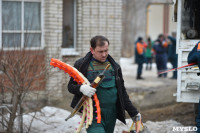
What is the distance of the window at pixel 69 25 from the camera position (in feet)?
31.8

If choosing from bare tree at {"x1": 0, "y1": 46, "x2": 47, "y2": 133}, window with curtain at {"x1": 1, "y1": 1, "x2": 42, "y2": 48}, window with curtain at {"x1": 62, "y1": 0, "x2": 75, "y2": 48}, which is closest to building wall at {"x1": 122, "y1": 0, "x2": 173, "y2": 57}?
window with curtain at {"x1": 62, "y1": 0, "x2": 75, "y2": 48}

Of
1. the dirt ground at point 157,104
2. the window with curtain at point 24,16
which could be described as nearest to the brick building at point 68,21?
the window with curtain at point 24,16

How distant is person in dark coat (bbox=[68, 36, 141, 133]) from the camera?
3785mm

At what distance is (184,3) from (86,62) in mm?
3450

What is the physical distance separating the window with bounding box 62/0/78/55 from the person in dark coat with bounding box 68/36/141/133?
5.75 m

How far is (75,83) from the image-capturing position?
393 centimetres

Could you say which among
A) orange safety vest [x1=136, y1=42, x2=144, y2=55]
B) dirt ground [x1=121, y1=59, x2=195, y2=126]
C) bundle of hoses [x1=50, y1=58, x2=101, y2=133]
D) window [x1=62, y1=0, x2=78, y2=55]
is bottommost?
dirt ground [x1=121, y1=59, x2=195, y2=126]

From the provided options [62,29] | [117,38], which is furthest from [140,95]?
[62,29]

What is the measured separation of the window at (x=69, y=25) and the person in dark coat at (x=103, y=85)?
18.9 feet

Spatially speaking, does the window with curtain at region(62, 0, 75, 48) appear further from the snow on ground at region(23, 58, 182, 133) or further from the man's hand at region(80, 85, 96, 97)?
the man's hand at region(80, 85, 96, 97)

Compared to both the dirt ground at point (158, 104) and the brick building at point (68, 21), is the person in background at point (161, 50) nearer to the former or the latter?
the dirt ground at point (158, 104)

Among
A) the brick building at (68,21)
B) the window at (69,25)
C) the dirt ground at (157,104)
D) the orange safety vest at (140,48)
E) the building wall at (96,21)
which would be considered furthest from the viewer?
the orange safety vest at (140,48)

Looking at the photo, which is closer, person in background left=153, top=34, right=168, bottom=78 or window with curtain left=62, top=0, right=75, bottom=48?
window with curtain left=62, top=0, right=75, bottom=48

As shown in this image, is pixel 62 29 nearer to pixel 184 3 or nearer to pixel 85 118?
pixel 184 3
